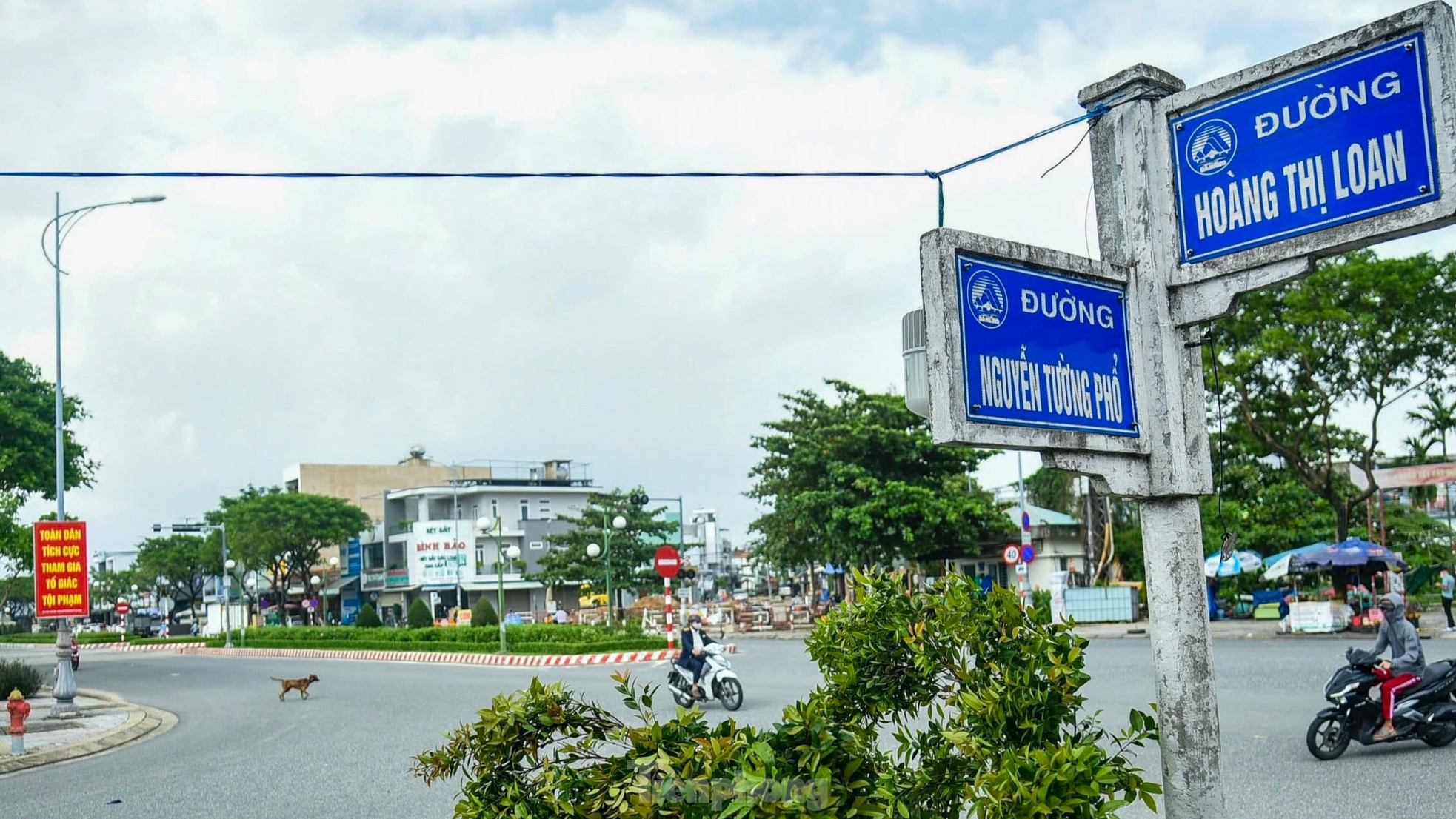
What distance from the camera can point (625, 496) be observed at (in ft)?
168

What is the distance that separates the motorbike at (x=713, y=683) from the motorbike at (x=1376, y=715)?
776 centimetres

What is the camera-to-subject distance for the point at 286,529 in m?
65.2

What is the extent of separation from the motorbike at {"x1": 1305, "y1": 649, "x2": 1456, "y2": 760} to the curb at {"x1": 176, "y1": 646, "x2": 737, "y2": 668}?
1468 centimetres

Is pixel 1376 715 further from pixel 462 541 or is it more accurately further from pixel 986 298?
pixel 462 541

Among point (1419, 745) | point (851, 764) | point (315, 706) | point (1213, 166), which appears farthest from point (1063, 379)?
point (315, 706)

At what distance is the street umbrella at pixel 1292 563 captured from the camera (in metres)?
27.0

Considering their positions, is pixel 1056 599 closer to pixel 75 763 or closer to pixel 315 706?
pixel 315 706

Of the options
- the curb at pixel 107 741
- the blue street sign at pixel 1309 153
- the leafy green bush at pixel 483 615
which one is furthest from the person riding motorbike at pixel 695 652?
the leafy green bush at pixel 483 615

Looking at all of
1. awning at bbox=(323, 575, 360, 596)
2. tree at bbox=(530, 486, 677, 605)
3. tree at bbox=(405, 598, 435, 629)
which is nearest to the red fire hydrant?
tree at bbox=(405, 598, 435, 629)

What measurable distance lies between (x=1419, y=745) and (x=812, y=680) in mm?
11062

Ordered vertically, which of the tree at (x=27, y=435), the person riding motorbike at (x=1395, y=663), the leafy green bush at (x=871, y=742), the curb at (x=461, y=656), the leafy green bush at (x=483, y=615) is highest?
the tree at (x=27, y=435)

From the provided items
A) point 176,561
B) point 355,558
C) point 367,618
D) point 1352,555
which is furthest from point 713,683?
point 176,561

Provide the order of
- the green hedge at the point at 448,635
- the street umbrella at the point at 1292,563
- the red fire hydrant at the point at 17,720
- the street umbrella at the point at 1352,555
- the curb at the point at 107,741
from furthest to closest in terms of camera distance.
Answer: the green hedge at the point at 448,635
the street umbrella at the point at 1292,563
the street umbrella at the point at 1352,555
the red fire hydrant at the point at 17,720
the curb at the point at 107,741

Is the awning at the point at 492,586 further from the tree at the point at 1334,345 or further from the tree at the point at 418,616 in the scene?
the tree at the point at 1334,345
